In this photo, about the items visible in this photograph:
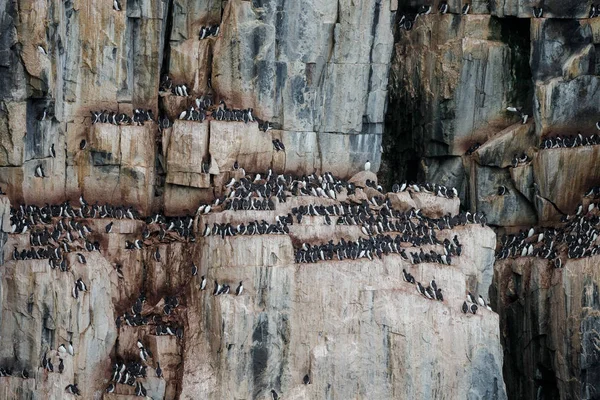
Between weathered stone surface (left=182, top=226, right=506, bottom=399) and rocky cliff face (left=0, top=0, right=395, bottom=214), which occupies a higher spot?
rocky cliff face (left=0, top=0, right=395, bottom=214)

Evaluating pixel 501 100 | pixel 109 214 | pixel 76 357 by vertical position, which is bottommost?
pixel 76 357

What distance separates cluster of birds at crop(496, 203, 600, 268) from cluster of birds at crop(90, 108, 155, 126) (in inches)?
533

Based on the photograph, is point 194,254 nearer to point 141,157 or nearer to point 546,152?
point 141,157

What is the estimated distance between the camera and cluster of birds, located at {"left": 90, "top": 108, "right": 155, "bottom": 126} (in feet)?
231

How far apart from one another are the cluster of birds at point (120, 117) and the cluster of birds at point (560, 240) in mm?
13546

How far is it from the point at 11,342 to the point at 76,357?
2.29m

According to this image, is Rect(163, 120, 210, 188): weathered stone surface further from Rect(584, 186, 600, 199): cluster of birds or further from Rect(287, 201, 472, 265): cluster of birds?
Rect(584, 186, 600, 199): cluster of birds

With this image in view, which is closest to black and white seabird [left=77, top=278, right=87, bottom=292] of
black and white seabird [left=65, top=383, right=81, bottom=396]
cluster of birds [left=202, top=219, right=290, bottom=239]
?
black and white seabird [left=65, top=383, right=81, bottom=396]

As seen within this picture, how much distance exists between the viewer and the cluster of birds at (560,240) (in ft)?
225

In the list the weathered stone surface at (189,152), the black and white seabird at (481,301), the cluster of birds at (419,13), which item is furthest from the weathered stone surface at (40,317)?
the cluster of birds at (419,13)

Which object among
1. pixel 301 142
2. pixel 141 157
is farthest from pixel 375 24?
pixel 141 157

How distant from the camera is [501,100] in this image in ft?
248

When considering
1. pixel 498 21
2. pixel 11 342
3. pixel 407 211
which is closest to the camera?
pixel 11 342

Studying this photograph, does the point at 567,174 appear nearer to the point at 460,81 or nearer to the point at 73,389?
the point at 460,81
